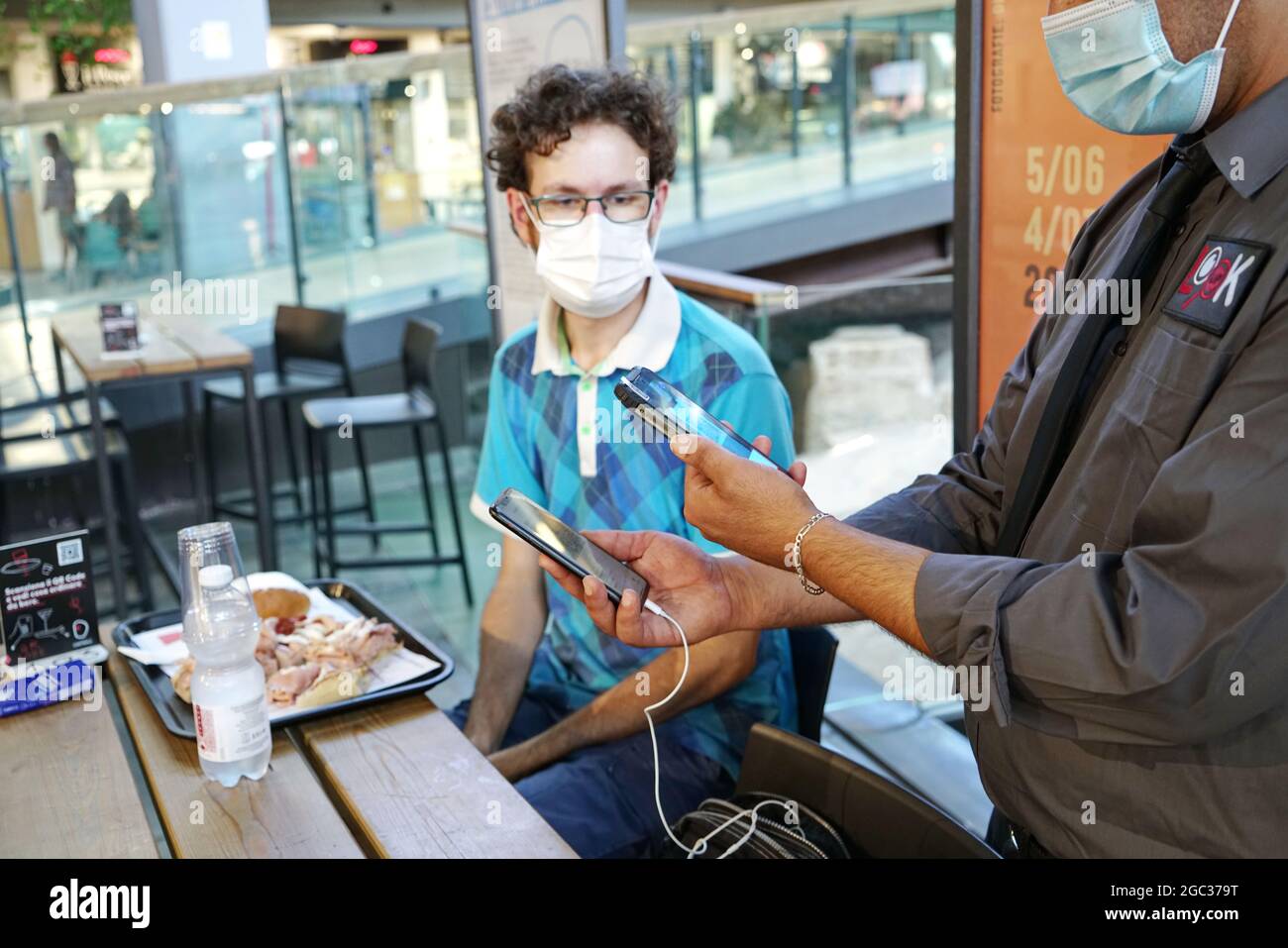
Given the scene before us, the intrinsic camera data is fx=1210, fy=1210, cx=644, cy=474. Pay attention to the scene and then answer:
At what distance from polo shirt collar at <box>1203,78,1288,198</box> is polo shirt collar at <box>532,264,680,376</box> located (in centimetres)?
102

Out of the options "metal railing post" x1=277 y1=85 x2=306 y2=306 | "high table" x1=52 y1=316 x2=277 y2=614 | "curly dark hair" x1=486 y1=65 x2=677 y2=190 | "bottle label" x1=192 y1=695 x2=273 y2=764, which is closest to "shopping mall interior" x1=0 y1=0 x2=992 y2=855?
"metal railing post" x1=277 y1=85 x2=306 y2=306

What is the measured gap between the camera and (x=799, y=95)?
858 cm

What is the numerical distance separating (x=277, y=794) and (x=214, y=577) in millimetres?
295

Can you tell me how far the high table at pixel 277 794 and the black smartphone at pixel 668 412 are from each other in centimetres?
49

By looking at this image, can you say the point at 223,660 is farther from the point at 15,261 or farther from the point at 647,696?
the point at 15,261

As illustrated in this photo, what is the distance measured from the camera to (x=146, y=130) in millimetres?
5988

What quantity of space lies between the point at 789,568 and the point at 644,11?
1783cm

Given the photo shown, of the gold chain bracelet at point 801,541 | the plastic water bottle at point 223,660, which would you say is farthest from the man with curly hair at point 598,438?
the gold chain bracelet at point 801,541

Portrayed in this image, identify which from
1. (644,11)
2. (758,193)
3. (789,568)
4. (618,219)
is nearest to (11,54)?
(644,11)

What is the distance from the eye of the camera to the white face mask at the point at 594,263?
2.10 metres

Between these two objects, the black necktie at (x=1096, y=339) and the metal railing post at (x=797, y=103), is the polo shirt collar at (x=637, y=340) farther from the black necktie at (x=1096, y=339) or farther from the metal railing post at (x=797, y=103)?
the metal railing post at (x=797, y=103)

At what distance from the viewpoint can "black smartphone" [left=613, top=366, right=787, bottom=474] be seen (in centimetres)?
144

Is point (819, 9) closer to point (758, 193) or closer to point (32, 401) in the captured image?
point (758, 193)

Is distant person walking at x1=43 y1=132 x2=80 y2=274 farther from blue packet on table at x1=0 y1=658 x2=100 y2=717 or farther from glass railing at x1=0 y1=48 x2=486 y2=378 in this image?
blue packet on table at x1=0 y1=658 x2=100 y2=717
